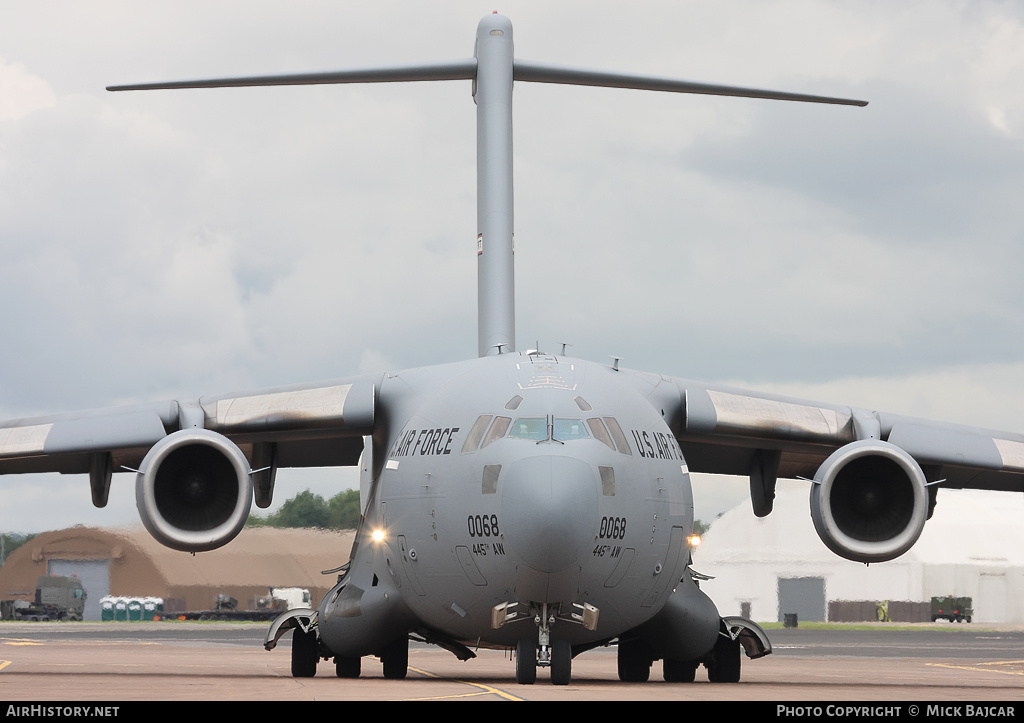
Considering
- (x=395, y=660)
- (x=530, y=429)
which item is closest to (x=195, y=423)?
(x=395, y=660)

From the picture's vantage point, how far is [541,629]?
12.1 meters

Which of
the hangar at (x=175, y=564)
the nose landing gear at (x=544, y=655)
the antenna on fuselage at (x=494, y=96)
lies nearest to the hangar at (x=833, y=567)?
the hangar at (x=175, y=564)

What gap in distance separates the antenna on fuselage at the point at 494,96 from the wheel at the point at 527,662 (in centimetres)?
516

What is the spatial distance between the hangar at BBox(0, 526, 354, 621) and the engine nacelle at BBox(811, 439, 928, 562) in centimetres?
1343

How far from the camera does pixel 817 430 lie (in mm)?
15773

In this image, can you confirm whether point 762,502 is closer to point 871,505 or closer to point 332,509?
point 871,505

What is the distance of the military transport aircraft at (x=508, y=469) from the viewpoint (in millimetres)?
11930

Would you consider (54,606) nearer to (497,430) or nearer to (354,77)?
(354,77)

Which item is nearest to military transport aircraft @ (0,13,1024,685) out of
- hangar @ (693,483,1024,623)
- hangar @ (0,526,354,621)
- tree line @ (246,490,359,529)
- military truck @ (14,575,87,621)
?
tree line @ (246,490,359,529)

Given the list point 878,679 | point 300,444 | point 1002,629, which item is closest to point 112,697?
point 300,444

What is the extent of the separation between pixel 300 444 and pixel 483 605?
569 cm

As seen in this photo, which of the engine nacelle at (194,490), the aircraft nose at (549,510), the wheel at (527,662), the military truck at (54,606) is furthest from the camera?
the military truck at (54,606)

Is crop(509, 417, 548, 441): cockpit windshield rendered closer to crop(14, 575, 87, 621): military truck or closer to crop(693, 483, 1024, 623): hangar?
crop(14, 575, 87, 621): military truck

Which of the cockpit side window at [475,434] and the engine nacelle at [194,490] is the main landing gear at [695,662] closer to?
the cockpit side window at [475,434]
